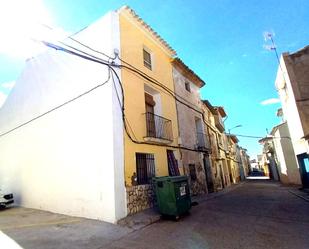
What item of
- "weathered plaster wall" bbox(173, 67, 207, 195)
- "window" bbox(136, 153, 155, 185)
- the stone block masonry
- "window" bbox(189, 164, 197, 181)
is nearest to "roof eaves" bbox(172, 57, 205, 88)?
"weathered plaster wall" bbox(173, 67, 207, 195)

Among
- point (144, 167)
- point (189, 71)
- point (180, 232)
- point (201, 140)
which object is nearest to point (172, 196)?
point (180, 232)

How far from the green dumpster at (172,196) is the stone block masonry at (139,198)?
0.85 m

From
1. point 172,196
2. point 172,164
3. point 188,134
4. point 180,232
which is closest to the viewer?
point 180,232

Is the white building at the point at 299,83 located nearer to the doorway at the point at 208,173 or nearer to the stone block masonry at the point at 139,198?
the doorway at the point at 208,173

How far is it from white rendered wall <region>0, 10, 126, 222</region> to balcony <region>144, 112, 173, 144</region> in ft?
5.67

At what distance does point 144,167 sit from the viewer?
801 centimetres

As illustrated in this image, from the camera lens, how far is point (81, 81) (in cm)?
795

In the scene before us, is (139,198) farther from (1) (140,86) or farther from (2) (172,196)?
(1) (140,86)

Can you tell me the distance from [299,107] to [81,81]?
34.6 feet

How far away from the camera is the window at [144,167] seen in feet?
25.2

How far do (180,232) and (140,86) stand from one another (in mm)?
5782

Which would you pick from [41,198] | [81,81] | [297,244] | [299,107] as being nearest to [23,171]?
[41,198]

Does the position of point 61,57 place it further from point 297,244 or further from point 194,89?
point 297,244

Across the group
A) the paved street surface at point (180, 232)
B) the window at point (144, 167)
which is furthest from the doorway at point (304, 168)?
the window at point (144, 167)
